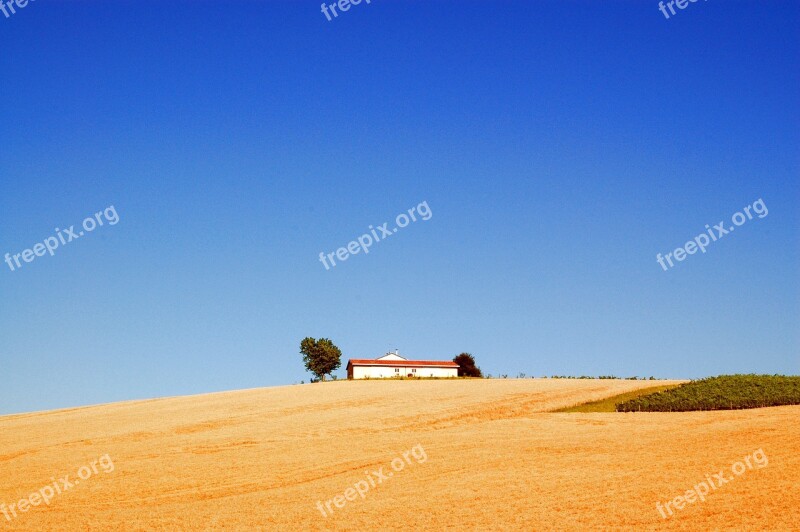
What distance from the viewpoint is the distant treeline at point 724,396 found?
4222 centimetres

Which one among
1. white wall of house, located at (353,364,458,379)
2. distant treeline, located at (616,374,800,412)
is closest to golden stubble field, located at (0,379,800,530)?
distant treeline, located at (616,374,800,412)

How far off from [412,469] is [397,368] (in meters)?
73.3

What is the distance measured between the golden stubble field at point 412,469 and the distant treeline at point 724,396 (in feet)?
11.1

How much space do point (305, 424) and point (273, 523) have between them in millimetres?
19376

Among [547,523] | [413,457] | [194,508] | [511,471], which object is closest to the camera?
[547,523]

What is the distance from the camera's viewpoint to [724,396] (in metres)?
44.5

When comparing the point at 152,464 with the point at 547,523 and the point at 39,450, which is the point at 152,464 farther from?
the point at 547,523

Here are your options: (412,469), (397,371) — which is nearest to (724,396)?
(412,469)

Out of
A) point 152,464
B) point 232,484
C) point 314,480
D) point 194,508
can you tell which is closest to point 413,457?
point 314,480

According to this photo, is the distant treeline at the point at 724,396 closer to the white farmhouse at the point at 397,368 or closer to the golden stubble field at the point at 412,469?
the golden stubble field at the point at 412,469

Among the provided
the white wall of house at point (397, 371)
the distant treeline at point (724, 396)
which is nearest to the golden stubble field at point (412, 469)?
the distant treeline at point (724, 396)

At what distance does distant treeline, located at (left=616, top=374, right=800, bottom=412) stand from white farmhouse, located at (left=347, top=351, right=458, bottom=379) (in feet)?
174

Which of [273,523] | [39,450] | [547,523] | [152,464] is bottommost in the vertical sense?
[547,523]

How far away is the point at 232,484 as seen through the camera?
28.1 m
